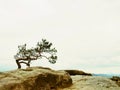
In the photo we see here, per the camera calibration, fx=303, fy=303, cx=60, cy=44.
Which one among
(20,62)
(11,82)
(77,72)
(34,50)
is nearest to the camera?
(11,82)

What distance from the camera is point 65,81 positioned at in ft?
80.4

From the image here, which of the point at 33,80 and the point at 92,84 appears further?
the point at 92,84

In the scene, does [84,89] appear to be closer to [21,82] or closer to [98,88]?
[98,88]

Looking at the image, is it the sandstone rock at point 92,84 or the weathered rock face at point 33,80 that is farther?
the sandstone rock at point 92,84


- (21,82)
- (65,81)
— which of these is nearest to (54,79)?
(65,81)

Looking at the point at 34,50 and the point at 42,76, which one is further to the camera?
the point at 34,50

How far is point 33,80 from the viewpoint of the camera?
2233 cm

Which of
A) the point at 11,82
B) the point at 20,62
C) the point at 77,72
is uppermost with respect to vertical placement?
the point at 20,62

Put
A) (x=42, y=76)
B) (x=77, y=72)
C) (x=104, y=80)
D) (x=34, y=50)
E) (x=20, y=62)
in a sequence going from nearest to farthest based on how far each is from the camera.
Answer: (x=42, y=76) → (x=104, y=80) → (x=77, y=72) → (x=20, y=62) → (x=34, y=50)

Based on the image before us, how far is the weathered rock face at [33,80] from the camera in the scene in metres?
21.4

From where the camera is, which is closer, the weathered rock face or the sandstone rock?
the weathered rock face

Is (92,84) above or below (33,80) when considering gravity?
above

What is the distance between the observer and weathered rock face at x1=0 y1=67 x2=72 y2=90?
2144 cm

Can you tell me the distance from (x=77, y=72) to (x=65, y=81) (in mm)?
12636
